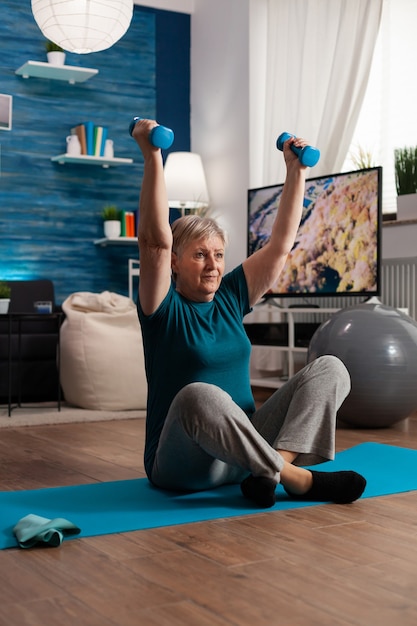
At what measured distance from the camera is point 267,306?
5320 mm

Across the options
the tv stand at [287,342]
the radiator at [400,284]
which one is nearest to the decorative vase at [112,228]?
the tv stand at [287,342]

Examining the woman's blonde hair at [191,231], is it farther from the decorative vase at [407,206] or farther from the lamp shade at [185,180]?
the lamp shade at [185,180]

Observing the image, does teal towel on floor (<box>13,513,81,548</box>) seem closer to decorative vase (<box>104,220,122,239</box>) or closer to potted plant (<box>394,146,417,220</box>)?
potted plant (<box>394,146,417,220</box>)

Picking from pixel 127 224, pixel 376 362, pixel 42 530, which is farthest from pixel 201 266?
pixel 127 224

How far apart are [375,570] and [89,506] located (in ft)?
2.65

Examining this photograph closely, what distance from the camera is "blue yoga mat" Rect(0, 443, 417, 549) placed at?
195 centimetres

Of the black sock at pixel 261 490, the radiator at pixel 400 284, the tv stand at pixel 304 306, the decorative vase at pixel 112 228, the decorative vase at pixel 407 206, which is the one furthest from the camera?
the decorative vase at pixel 112 228

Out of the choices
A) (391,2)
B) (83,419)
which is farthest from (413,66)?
(83,419)

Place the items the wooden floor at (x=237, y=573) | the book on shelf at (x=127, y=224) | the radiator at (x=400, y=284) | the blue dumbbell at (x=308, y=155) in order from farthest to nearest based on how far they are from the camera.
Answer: the book on shelf at (x=127, y=224)
the radiator at (x=400, y=284)
the blue dumbbell at (x=308, y=155)
the wooden floor at (x=237, y=573)

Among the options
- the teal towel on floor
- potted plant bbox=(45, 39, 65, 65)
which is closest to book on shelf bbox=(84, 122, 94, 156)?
potted plant bbox=(45, 39, 65, 65)

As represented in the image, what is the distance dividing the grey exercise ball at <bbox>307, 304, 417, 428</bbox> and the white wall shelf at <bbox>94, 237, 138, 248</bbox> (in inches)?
100

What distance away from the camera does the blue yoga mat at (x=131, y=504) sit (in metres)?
1.95

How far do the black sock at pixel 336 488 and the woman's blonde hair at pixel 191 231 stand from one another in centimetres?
65

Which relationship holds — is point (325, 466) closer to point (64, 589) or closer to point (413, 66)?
point (64, 589)
